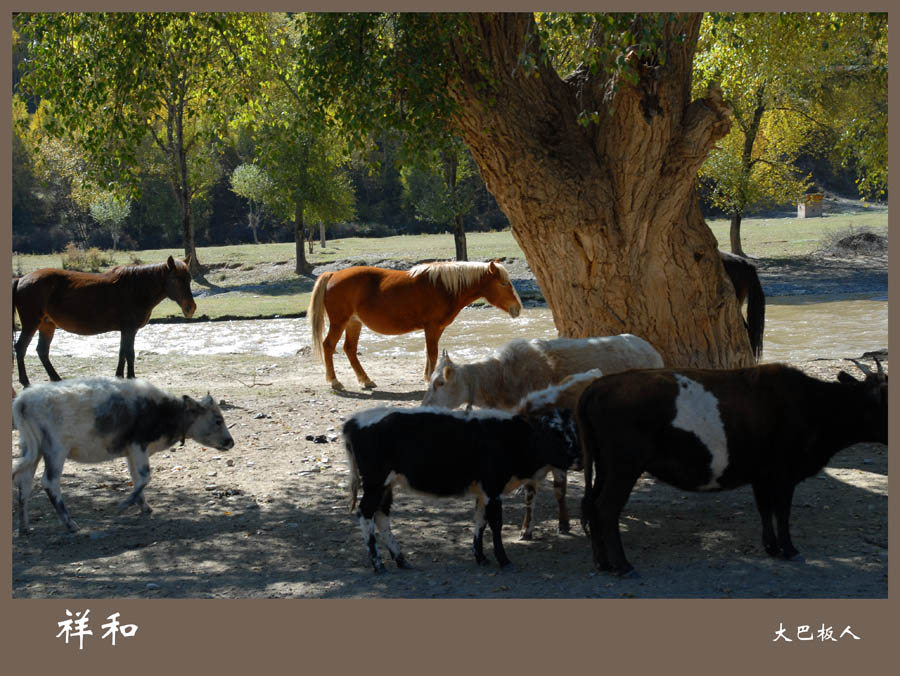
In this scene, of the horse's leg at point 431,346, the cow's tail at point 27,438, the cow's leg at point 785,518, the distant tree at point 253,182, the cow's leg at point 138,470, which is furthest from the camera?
the distant tree at point 253,182

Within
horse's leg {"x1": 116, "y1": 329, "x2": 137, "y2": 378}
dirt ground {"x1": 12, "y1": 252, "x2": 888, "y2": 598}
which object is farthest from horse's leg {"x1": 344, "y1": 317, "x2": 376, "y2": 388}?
dirt ground {"x1": 12, "y1": 252, "x2": 888, "y2": 598}

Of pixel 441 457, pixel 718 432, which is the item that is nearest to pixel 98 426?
pixel 441 457

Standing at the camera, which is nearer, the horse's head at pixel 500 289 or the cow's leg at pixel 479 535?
the cow's leg at pixel 479 535

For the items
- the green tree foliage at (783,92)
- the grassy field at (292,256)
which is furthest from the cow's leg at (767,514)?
the grassy field at (292,256)

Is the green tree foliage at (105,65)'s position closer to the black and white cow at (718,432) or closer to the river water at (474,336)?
the black and white cow at (718,432)

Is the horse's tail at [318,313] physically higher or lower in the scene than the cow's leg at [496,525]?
higher

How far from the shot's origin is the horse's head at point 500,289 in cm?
1405

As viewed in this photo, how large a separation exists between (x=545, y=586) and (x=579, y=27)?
16.9ft

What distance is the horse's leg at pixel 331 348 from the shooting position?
1423cm

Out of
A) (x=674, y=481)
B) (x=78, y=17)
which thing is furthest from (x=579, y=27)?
(x=78, y=17)

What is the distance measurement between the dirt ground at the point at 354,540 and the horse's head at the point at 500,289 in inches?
182

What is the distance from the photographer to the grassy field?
28.6 metres

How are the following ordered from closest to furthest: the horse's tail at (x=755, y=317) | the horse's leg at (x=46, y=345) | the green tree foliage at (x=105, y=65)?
the green tree foliage at (x=105, y=65), the horse's leg at (x=46, y=345), the horse's tail at (x=755, y=317)

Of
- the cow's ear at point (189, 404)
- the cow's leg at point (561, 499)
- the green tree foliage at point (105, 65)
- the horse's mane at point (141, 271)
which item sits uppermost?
the green tree foliage at point (105, 65)
